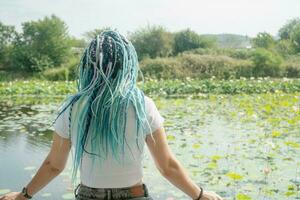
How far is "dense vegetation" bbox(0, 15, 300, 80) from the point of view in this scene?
22062mm

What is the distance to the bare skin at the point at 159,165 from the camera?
1.54 meters

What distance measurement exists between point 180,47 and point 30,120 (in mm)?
25826

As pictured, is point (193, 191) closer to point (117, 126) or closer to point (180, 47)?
point (117, 126)

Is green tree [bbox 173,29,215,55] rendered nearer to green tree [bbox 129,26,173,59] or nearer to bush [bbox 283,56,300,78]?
green tree [bbox 129,26,173,59]

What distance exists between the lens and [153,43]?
103 feet

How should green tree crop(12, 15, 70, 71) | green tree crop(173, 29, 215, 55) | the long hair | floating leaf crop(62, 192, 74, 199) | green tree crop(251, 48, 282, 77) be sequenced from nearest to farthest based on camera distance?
the long hair < floating leaf crop(62, 192, 74, 199) < green tree crop(251, 48, 282, 77) < green tree crop(12, 15, 70, 71) < green tree crop(173, 29, 215, 55)

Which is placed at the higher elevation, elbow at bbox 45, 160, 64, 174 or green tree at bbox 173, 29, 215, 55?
green tree at bbox 173, 29, 215, 55

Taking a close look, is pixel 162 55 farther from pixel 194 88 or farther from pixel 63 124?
pixel 63 124

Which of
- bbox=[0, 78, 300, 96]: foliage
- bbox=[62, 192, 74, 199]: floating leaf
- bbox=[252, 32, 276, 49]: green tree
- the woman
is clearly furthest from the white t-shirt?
bbox=[252, 32, 276, 49]: green tree

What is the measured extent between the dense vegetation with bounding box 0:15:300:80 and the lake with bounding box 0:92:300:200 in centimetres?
1220

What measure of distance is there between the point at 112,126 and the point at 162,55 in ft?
96.8

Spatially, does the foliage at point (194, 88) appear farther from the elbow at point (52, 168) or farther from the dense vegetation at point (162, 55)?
the elbow at point (52, 168)

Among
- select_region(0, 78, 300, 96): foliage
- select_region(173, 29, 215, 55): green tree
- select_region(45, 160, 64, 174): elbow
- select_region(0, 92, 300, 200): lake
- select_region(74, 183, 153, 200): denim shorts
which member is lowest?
select_region(0, 78, 300, 96): foliage

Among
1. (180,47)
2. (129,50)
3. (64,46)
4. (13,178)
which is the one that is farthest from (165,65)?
(129,50)
